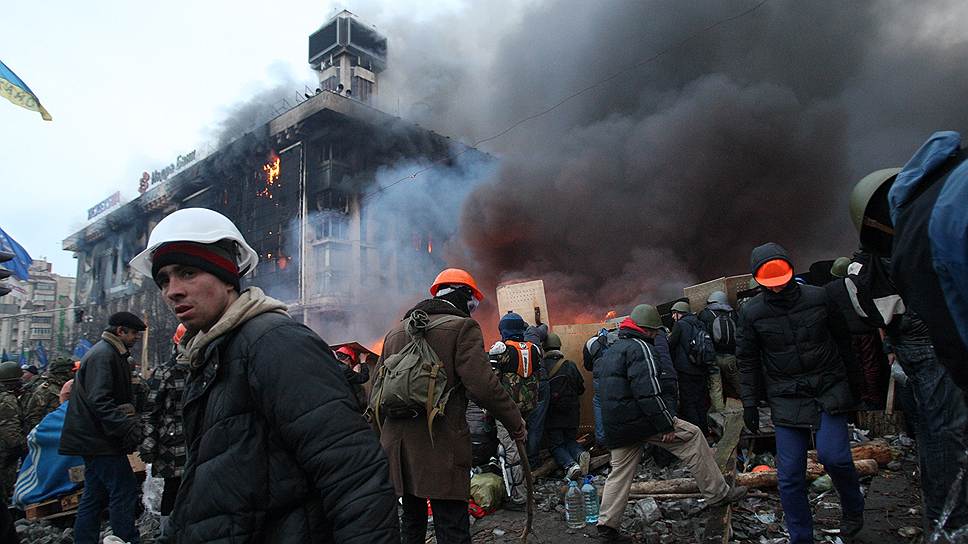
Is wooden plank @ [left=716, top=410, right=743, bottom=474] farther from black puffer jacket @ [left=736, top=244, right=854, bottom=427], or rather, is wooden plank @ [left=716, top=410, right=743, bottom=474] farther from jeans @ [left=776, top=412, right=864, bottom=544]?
black puffer jacket @ [left=736, top=244, right=854, bottom=427]

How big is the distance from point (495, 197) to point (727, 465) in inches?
513

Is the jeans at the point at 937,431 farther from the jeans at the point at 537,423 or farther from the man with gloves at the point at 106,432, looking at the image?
the man with gloves at the point at 106,432

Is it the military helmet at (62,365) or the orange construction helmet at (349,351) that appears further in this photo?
the orange construction helmet at (349,351)

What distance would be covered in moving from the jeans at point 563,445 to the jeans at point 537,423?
18 cm

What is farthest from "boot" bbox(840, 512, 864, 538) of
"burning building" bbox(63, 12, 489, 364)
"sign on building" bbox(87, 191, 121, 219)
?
"sign on building" bbox(87, 191, 121, 219)

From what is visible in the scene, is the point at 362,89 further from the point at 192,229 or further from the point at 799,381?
the point at 192,229

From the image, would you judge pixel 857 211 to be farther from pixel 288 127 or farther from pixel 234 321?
pixel 288 127

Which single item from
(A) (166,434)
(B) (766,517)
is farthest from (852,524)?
(A) (166,434)

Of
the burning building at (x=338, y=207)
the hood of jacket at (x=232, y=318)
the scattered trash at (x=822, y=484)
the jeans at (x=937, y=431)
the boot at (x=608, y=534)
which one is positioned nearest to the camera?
the hood of jacket at (x=232, y=318)

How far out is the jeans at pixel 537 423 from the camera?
575 cm

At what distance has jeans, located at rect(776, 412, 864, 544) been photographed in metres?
3.08

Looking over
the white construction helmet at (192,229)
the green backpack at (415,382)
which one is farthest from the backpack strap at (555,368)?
the white construction helmet at (192,229)

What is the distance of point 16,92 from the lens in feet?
15.0

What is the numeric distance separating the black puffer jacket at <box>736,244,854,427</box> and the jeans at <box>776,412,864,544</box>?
0.31 ft
